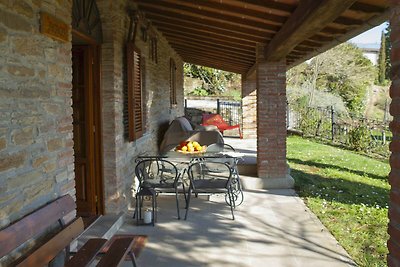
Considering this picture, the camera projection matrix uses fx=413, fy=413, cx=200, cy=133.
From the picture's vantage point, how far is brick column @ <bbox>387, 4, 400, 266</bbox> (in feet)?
5.79

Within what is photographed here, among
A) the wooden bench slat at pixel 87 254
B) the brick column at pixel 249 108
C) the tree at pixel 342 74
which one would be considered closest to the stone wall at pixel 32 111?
the wooden bench slat at pixel 87 254

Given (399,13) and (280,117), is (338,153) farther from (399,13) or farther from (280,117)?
(399,13)

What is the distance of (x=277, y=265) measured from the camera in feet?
12.1


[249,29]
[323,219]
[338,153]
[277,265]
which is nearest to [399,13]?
[277,265]

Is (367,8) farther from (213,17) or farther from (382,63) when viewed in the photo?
(382,63)

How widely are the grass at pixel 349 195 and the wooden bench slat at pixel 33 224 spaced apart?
2612 mm

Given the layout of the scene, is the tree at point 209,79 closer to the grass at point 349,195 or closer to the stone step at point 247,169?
the grass at point 349,195

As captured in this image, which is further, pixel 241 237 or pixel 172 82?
pixel 172 82

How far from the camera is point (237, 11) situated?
16.0 ft

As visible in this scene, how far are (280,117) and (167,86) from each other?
11.8 ft

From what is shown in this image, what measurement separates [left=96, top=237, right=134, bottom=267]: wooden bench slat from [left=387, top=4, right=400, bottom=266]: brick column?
1.62 meters

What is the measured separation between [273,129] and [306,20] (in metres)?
3.44

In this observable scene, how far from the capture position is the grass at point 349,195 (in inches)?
169

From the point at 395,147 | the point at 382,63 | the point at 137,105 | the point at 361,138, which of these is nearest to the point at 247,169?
the point at 137,105
